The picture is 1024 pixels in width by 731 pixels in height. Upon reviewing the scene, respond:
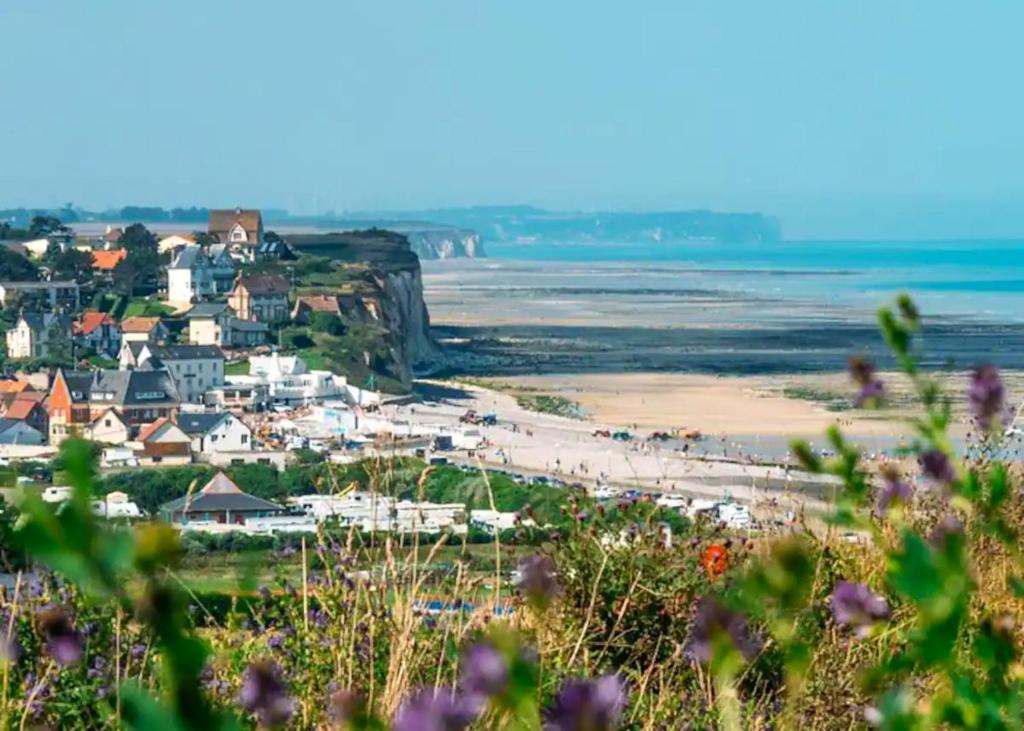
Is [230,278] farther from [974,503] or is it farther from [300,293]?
[974,503]

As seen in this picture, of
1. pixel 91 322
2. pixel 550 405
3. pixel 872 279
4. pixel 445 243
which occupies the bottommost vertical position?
pixel 445 243

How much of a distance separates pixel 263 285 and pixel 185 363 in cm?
948

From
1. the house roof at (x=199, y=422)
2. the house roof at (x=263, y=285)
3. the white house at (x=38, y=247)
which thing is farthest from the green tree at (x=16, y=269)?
the house roof at (x=199, y=422)

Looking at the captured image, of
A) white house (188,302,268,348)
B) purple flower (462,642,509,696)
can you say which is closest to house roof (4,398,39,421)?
white house (188,302,268,348)

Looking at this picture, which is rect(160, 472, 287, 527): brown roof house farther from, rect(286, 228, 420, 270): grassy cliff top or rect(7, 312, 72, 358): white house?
rect(286, 228, 420, 270): grassy cliff top

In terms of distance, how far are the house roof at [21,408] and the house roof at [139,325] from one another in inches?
363

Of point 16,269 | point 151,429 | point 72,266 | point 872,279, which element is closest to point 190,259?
point 72,266

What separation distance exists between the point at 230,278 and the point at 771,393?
16257 millimetres

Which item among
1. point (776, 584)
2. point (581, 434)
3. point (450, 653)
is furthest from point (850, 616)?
point (581, 434)

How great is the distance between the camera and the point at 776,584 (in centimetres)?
113

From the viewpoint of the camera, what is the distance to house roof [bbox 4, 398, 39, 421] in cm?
2822

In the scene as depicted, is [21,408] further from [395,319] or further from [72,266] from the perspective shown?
[395,319]

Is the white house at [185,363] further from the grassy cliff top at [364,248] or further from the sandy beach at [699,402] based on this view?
the grassy cliff top at [364,248]

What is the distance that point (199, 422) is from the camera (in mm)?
27203
